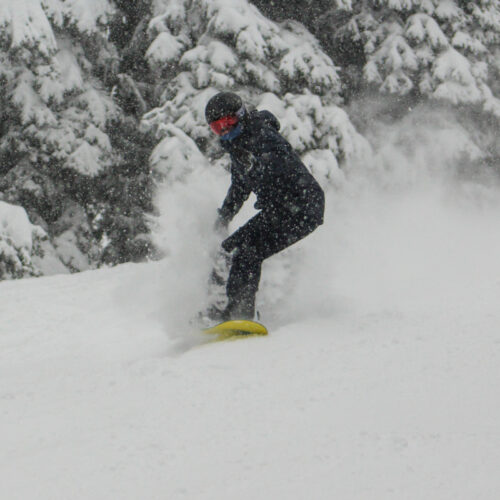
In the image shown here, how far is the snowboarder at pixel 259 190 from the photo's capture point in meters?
4.35

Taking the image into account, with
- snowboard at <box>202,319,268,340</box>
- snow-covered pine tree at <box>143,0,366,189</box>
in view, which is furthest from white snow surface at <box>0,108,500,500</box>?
snow-covered pine tree at <box>143,0,366,189</box>

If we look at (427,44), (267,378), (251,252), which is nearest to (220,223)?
(251,252)

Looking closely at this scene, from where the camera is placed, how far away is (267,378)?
3365 mm

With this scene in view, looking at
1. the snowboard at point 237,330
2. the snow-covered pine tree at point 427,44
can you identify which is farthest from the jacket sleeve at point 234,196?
the snow-covered pine tree at point 427,44

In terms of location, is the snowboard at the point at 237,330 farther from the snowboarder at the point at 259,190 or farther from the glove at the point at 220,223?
the glove at the point at 220,223

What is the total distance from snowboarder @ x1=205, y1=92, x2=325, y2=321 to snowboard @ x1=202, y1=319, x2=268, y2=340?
351mm

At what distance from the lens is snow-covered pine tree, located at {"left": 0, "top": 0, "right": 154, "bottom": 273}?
1071cm

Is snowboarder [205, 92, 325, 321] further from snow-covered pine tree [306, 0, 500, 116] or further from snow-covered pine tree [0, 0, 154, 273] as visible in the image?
snow-covered pine tree [306, 0, 500, 116]

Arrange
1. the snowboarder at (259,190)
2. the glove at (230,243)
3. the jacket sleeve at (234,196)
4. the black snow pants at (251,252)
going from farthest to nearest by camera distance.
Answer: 1. the jacket sleeve at (234,196)
2. the glove at (230,243)
3. the black snow pants at (251,252)
4. the snowboarder at (259,190)

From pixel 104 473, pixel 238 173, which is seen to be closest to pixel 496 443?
pixel 104 473

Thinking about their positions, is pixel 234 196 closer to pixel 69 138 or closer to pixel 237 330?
pixel 237 330

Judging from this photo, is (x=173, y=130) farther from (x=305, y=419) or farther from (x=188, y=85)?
(x=305, y=419)

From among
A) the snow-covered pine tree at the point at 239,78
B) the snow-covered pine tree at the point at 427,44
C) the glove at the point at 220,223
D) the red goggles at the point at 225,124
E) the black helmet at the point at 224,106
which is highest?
the snow-covered pine tree at the point at 427,44

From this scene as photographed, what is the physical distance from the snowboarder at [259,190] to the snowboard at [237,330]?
0.35 metres
